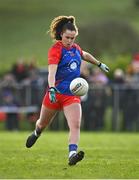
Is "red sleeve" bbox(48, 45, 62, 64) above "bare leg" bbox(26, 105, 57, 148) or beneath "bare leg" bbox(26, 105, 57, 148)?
above

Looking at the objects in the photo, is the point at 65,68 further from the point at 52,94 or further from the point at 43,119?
the point at 43,119

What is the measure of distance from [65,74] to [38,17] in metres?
47.4

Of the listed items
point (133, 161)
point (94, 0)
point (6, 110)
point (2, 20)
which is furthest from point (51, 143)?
point (94, 0)

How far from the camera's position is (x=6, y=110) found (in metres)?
27.8

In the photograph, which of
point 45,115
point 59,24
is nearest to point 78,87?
point 45,115

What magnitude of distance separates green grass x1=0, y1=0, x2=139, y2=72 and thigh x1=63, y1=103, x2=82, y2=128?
35608 mm

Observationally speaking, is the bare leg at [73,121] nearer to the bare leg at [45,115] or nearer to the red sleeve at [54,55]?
the bare leg at [45,115]

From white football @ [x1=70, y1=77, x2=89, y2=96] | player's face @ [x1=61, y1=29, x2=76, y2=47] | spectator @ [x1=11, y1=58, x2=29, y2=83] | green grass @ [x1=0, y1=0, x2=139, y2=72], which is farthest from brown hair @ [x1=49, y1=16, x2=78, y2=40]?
green grass @ [x1=0, y1=0, x2=139, y2=72]

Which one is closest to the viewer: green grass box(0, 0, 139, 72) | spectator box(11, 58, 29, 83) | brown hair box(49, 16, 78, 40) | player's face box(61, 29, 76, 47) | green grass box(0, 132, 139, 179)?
green grass box(0, 132, 139, 179)

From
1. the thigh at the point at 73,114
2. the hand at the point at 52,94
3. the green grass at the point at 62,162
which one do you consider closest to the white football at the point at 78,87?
the thigh at the point at 73,114

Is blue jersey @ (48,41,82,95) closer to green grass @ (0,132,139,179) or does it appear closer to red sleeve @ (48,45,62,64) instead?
red sleeve @ (48,45,62,64)

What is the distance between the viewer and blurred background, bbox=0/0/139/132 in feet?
91.5

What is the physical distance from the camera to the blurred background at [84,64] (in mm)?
27891

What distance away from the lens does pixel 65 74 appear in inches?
533
